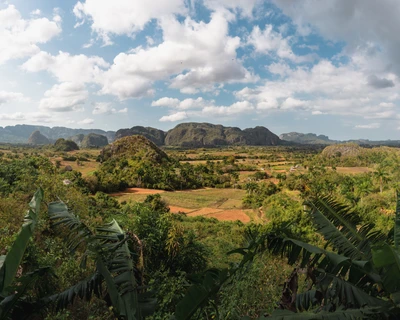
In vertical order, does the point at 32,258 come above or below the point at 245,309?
above

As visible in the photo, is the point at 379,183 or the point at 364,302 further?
the point at 379,183

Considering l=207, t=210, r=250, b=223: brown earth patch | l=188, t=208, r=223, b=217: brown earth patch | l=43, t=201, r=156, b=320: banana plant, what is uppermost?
l=43, t=201, r=156, b=320: banana plant

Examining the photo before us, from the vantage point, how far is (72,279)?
6453mm

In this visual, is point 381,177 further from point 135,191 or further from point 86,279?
point 86,279

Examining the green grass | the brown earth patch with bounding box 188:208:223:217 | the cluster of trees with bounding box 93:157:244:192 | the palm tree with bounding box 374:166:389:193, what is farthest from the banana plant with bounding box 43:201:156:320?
the palm tree with bounding box 374:166:389:193

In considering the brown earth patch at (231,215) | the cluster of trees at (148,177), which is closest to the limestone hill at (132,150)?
the cluster of trees at (148,177)

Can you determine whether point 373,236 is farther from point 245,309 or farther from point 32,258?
point 32,258

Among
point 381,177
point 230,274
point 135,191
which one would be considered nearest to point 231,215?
point 135,191

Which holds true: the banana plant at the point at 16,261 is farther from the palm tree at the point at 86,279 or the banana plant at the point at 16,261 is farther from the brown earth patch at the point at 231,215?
the brown earth patch at the point at 231,215

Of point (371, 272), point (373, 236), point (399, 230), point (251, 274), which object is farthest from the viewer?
point (251, 274)

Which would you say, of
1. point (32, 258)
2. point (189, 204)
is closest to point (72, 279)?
point (32, 258)

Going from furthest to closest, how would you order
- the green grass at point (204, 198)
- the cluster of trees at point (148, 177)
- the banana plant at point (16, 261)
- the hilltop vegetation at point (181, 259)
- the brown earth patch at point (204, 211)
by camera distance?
1. the cluster of trees at point (148, 177)
2. the green grass at point (204, 198)
3. the brown earth patch at point (204, 211)
4. the hilltop vegetation at point (181, 259)
5. the banana plant at point (16, 261)

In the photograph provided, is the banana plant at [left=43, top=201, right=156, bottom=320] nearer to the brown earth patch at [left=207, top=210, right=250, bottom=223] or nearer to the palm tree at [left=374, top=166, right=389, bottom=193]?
the brown earth patch at [left=207, top=210, right=250, bottom=223]

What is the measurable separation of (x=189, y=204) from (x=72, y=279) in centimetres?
3596
